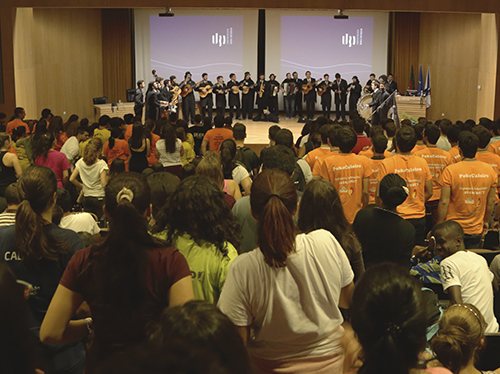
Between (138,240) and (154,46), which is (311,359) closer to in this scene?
(138,240)

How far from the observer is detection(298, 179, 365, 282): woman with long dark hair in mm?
2846

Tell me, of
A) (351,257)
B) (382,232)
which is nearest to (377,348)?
(351,257)

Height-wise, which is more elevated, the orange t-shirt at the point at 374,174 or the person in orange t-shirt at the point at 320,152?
the person in orange t-shirt at the point at 320,152

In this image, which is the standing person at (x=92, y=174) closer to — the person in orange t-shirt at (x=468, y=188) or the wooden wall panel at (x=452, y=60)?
the person in orange t-shirt at (x=468, y=188)

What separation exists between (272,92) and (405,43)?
5.43 metres

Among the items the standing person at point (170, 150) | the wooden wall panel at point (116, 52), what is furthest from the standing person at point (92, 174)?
the wooden wall panel at point (116, 52)

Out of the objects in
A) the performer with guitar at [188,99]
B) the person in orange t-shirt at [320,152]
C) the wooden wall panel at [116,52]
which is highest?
the wooden wall panel at [116,52]

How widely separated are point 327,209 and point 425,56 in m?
19.1

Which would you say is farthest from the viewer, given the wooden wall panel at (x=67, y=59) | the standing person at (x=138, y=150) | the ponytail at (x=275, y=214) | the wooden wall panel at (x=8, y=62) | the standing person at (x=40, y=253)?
the wooden wall panel at (x=67, y=59)

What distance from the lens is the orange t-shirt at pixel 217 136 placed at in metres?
8.35

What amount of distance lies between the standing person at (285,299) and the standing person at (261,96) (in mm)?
17342

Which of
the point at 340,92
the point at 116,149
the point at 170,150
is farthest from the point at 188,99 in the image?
the point at 170,150

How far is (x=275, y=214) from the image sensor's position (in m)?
2.15

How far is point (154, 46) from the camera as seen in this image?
20.6 meters
